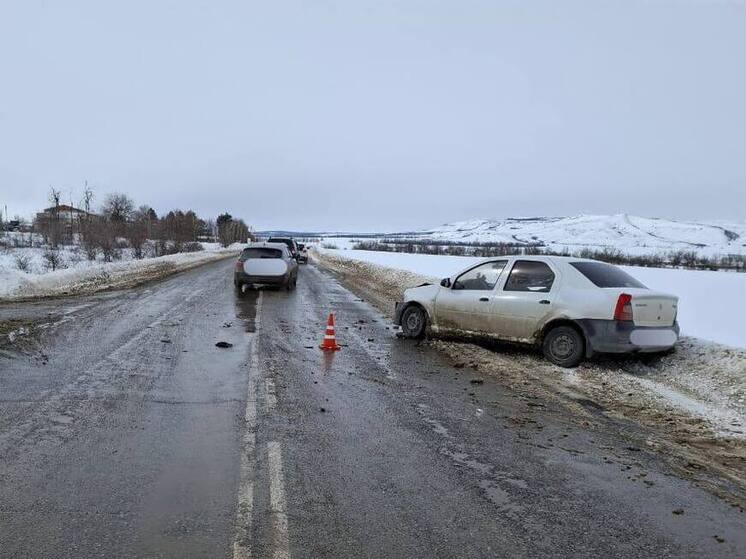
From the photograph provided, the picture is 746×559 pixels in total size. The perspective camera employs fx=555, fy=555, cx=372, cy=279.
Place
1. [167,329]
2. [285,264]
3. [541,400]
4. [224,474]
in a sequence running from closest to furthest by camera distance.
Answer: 1. [224,474]
2. [541,400]
3. [167,329]
4. [285,264]

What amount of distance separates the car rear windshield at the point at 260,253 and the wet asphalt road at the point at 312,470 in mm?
11653

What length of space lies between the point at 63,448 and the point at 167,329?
6.18 meters

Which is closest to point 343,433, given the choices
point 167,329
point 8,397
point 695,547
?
point 695,547

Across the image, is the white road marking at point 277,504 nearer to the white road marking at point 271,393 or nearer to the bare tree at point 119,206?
the white road marking at point 271,393

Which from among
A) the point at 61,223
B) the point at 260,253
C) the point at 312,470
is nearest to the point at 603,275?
the point at 312,470

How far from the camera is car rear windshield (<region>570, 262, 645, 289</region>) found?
8.33 m

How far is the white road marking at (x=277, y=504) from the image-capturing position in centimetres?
311

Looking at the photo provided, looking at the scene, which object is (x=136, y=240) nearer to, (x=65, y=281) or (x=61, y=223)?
(x=61, y=223)

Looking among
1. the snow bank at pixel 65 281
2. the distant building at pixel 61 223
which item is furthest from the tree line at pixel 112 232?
the snow bank at pixel 65 281

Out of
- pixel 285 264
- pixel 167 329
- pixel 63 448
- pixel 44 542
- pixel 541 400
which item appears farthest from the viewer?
pixel 285 264

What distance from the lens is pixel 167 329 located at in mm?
10508

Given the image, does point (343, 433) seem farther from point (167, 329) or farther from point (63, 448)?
point (167, 329)

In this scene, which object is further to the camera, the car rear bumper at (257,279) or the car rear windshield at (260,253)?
the car rear windshield at (260,253)

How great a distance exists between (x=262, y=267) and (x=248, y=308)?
5.14 metres
